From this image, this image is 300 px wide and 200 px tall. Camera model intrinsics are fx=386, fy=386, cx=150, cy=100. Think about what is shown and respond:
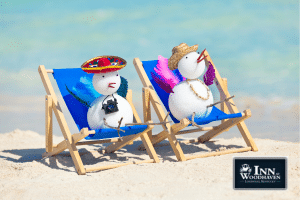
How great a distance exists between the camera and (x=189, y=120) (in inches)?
212

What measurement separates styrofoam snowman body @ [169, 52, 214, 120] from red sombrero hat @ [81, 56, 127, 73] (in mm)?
889

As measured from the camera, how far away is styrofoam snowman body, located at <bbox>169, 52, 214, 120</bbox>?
553 cm

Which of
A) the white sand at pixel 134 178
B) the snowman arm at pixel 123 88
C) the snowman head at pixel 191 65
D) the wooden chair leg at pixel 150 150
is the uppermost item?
the snowman head at pixel 191 65

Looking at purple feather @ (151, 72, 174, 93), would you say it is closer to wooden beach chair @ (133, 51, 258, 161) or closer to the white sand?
wooden beach chair @ (133, 51, 258, 161)

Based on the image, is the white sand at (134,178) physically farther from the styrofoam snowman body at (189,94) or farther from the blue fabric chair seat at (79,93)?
the styrofoam snowman body at (189,94)

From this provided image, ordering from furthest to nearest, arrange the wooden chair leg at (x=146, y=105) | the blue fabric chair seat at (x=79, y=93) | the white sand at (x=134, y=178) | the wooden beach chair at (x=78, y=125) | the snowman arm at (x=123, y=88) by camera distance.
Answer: the wooden chair leg at (x=146, y=105), the snowman arm at (x=123, y=88), the blue fabric chair seat at (x=79, y=93), the wooden beach chair at (x=78, y=125), the white sand at (x=134, y=178)

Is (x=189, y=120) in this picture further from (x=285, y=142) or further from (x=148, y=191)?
(x=285, y=142)

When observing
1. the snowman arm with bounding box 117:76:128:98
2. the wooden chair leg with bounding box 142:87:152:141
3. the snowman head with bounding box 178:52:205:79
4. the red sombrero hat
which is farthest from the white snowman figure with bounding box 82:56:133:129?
the snowman head with bounding box 178:52:205:79

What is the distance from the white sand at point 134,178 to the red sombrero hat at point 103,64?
4.40ft

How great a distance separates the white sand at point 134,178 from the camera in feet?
12.4

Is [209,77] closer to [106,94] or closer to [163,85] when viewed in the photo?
[163,85]

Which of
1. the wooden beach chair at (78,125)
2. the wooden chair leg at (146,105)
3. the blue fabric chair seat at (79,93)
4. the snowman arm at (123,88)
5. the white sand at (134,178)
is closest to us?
the white sand at (134,178)

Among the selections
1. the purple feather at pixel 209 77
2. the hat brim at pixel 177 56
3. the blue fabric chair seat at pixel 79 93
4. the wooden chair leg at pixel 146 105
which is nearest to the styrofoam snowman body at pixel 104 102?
the blue fabric chair seat at pixel 79 93

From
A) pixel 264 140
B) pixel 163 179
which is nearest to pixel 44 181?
pixel 163 179
